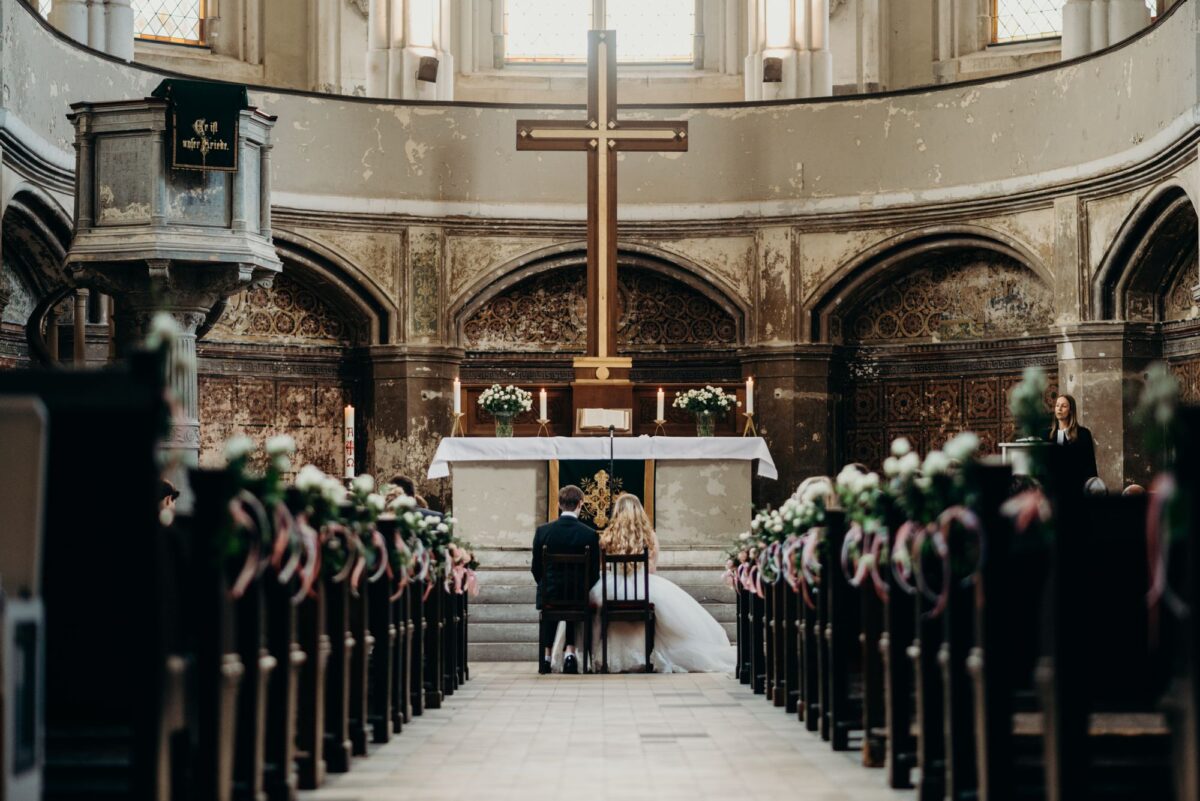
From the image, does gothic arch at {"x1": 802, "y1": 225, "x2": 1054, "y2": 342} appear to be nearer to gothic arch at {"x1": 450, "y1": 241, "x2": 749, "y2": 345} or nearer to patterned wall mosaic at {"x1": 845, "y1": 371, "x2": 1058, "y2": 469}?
gothic arch at {"x1": 450, "y1": 241, "x2": 749, "y2": 345}

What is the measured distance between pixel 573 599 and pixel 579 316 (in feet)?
21.1

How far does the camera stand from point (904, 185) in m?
15.8

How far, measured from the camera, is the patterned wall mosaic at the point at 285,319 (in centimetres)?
1608

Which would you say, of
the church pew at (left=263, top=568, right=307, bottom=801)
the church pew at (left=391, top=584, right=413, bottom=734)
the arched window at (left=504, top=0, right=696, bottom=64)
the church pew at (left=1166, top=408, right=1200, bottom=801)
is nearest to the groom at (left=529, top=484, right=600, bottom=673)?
the church pew at (left=391, top=584, right=413, bottom=734)

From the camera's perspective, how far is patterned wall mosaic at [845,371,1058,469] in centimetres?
1587

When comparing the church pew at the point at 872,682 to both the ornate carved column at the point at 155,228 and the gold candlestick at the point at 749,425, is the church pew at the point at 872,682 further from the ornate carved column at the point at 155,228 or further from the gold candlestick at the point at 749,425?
the gold candlestick at the point at 749,425

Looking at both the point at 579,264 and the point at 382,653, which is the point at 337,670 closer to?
the point at 382,653

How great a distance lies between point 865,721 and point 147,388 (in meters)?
3.42

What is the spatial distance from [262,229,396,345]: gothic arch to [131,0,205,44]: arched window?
120 inches

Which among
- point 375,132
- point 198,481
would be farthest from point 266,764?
point 375,132

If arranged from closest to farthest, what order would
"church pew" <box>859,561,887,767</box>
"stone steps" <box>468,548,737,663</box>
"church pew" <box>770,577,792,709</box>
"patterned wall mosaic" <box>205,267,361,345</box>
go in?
"church pew" <box>859,561,887,767</box>
"church pew" <box>770,577,792,709</box>
"stone steps" <box>468,548,737,663</box>
"patterned wall mosaic" <box>205,267,361,345</box>

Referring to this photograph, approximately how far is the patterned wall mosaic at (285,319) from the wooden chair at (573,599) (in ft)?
20.0

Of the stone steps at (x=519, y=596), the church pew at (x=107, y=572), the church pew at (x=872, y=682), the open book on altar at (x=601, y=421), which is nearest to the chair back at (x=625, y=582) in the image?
the stone steps at (x=519, y=596)

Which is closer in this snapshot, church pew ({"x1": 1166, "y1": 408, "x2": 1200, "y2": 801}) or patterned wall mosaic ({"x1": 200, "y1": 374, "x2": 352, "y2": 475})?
church pew ({"x1": 1166, "y1": 408, "x2": 1200, "y2": 801})
